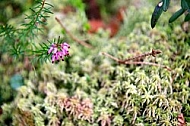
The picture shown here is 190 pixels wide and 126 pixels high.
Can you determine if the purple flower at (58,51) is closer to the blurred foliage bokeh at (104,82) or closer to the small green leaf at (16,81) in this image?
the blurred foliage bokeh at (104,82)


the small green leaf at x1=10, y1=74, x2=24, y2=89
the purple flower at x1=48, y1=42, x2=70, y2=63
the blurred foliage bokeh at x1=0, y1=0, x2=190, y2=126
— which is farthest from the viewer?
the small green leaf at x1=10, y1=74, x2=24, y2=89

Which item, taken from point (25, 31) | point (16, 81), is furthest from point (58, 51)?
point (16, 81)

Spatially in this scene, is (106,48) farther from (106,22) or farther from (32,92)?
(106,22)

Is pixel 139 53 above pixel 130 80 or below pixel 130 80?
above

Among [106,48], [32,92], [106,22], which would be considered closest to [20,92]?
[32,92]

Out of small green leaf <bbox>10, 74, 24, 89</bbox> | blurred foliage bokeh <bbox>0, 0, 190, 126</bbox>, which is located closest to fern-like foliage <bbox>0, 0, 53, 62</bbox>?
blurred foliage bokeh <bbox>0, 0, 190, 126</bbox>

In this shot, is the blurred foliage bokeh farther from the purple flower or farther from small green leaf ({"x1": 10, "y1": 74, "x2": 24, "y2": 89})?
the purple flower

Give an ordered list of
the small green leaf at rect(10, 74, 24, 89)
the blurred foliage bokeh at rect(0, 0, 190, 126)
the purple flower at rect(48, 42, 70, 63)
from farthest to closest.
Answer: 1. the small green leaf at rect(10, 74, 24, 89)
2. the blurred foliage bokeh at rect(0, 0, 190, 126)
3. the purple flower at rect(48, 42, 70, 63)

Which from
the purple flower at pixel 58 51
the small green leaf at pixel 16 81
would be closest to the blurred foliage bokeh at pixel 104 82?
the small green leaf at pixel 16 81
